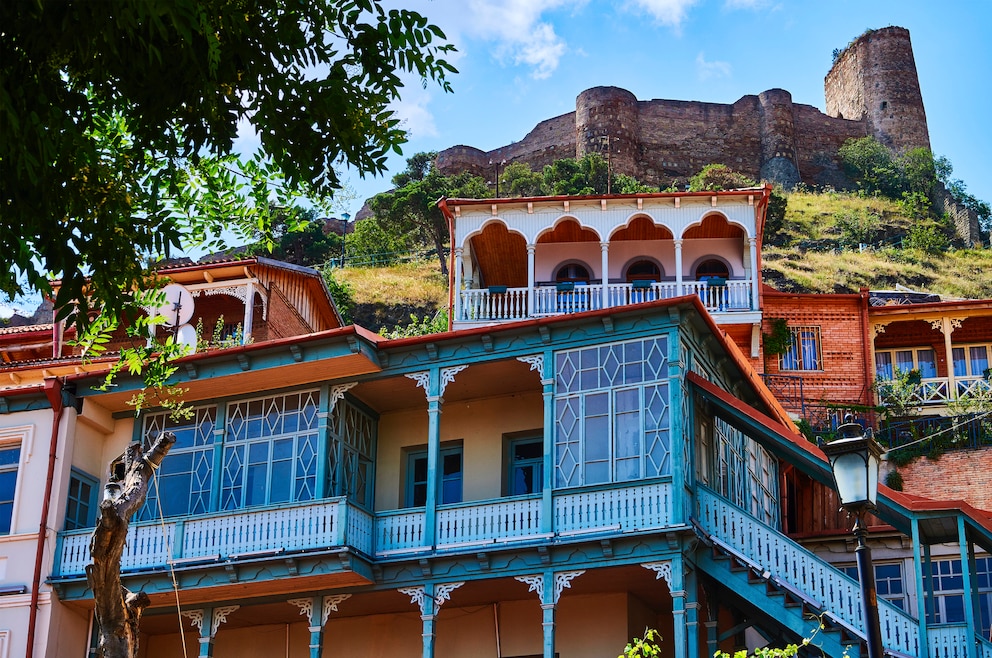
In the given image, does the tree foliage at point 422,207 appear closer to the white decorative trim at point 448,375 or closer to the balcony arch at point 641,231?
the balcony arch at point 641,231

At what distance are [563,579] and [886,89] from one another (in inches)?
2980

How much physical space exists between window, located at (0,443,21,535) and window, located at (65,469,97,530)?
874 mm

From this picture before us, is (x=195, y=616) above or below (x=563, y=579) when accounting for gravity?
below

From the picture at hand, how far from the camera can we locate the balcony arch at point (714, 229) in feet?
102

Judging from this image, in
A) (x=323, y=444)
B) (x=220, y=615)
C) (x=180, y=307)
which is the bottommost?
(x=220, y=615)

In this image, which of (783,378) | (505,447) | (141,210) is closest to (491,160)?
(783,378)

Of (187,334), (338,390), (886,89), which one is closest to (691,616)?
(338,390)

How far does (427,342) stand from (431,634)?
4.40m

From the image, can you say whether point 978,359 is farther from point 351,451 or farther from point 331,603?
point 331,603

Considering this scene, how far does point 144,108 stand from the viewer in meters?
9.65

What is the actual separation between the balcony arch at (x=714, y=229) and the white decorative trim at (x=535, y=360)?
11426mm

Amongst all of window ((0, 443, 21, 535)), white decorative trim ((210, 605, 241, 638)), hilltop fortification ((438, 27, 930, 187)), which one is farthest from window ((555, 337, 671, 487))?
hilltop fortification ((438, 27, 930, 187))

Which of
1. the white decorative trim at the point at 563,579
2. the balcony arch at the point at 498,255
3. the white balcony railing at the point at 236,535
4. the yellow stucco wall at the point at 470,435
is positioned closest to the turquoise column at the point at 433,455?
the white balcony railing at the point at 236,535

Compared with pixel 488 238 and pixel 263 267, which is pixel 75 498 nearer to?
pixel 263 267
